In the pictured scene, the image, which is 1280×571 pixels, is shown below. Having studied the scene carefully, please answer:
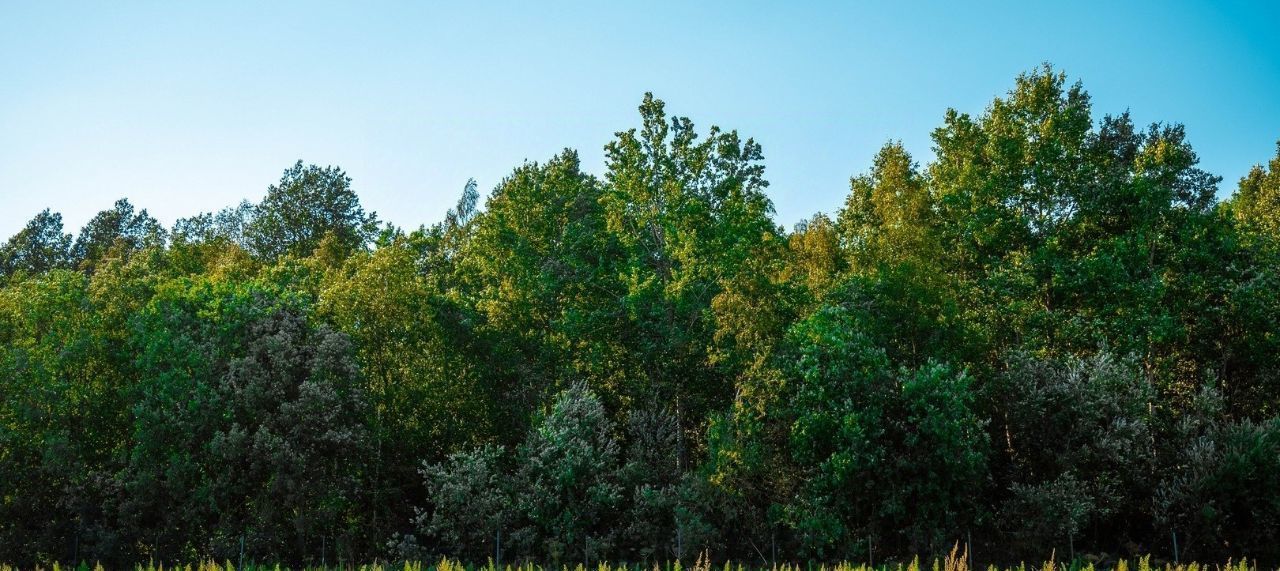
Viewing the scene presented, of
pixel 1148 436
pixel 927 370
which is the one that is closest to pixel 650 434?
pixel 927 370

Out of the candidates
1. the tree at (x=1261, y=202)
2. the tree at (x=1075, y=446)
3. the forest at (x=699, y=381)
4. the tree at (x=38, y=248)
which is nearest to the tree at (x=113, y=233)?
the tree at (x=38, y=248)

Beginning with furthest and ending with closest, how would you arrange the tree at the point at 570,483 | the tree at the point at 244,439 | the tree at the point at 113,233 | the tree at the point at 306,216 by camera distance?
the tree at the point at 113,233 < the tree at the point at 306,216 < the tree at the point at 244,439 < the tree at the point at 570,483

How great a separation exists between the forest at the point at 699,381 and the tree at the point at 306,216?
1945 cm

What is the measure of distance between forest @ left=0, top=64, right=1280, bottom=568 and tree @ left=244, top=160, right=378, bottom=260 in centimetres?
1945

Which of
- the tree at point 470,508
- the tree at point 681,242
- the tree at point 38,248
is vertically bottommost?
the tree at point 470,508

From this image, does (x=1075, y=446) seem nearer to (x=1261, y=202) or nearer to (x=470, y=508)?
(x=470, y=508)

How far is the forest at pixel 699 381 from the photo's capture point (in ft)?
106

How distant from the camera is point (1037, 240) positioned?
41094 mm

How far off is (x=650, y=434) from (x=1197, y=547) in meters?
17.7

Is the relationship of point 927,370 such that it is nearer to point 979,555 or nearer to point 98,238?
point 979,555

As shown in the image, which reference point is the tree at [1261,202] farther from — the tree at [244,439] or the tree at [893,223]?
the tree at [244,439]

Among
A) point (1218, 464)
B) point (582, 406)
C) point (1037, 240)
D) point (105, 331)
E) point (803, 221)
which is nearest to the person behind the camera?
point (1218, 464)

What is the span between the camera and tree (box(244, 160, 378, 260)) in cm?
6378

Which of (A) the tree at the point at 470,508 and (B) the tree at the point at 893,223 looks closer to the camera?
(A) the tree at the point at 470,508
